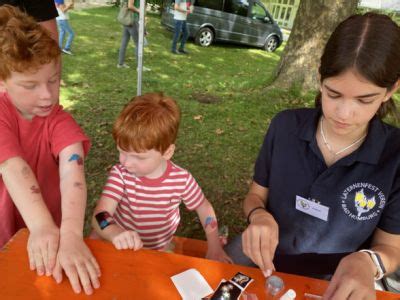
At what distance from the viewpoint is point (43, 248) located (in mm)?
1218

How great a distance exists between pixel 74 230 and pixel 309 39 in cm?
450

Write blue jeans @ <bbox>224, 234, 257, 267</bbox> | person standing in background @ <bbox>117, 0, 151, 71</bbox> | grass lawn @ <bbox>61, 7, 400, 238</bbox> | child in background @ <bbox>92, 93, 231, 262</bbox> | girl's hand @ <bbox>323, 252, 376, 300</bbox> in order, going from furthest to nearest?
person standing in background @ <bbox>117, 0, 151, 71</bbox>, grass lawn @ <bbox>61, 7, 400, 238</bbox>, blue jeans @ <bbox>224, 234, 257, 267</bbox>, child in background @ <bbox>92, 93, 231, 262</bbox>, girl's hand @ <bbox>323, 252, 376, 300</bbox>

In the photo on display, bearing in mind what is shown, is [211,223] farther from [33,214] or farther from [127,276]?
[33,214]

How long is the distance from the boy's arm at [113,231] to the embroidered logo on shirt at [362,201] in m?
0.91

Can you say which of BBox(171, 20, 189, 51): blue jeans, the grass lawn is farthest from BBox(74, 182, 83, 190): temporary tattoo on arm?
BBox(171, 20, 189, 51): blue jeans

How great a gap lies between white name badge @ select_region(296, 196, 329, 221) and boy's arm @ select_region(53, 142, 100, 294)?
0.96 m

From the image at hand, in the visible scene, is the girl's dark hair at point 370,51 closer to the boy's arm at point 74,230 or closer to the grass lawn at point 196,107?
the boy's arm at point 74,230

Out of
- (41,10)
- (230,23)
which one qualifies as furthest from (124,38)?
(41,10)

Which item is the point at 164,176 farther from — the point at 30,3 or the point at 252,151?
the point at 252,151

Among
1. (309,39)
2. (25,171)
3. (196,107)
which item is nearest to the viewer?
(25,171)

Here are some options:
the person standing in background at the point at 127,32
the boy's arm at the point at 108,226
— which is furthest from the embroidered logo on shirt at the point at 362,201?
the person standing in background at the point at 127,32

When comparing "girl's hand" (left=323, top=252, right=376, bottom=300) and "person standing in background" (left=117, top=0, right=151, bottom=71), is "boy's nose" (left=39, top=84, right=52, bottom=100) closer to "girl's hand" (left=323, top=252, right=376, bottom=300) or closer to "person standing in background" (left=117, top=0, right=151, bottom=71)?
"girl's hand" (left=323, top=252, right=376, bottom=300)

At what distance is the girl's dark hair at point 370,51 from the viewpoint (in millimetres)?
1368

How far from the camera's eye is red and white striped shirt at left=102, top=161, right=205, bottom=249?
172cm
